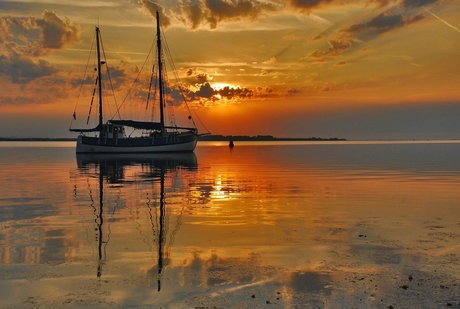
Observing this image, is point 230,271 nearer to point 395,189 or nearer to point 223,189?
point 223,189

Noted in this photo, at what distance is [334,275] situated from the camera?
975cm

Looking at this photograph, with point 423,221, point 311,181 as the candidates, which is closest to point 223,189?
point 311,181

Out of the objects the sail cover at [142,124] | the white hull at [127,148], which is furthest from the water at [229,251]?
the sail cover at [142,124]

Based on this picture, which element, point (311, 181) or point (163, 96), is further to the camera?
point (163, 96)

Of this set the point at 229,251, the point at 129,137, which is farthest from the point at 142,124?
the point at 229,251

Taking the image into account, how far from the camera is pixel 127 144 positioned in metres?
78.4

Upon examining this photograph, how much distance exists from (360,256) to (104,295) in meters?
6.14

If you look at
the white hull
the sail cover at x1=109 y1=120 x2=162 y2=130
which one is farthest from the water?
the sail cover at x1=109 y1=120 x2=162 y2=130

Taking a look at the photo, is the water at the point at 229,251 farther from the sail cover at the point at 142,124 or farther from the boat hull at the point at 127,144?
the sail cover at the point at 142,124

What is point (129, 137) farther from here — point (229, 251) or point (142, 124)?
point (229, 251)

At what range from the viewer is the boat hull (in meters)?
78.2

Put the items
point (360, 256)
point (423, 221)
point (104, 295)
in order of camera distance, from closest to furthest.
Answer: point (104, 295) < point (360, 256) < point (423, 221)

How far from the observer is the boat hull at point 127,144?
78.2 metres

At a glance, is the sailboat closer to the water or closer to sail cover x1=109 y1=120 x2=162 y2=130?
sail cover x1=109 y1=120 x2=162 y2=130
